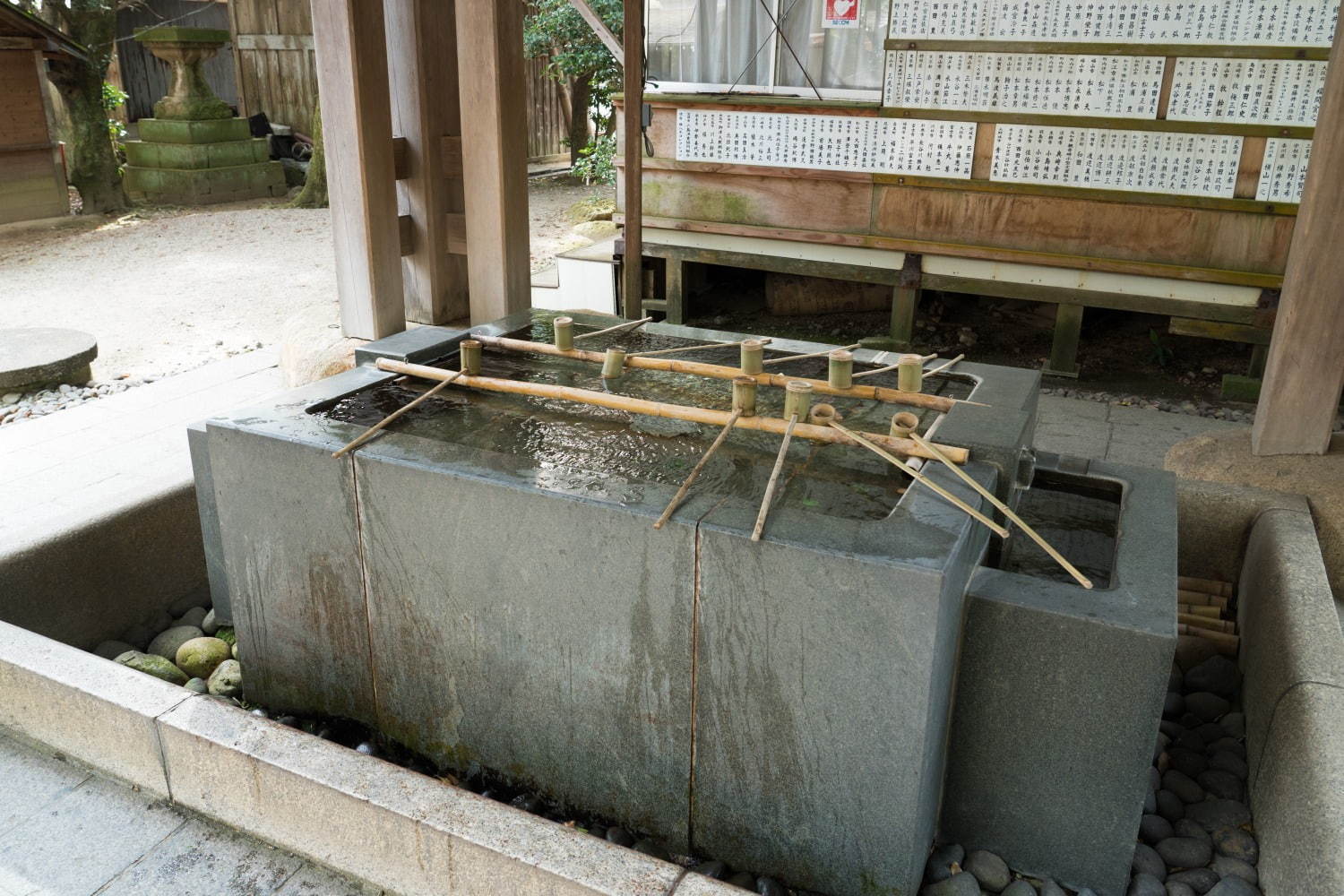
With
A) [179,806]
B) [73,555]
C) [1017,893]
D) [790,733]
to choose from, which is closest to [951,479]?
[790,733]

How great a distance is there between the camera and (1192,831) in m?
2.67

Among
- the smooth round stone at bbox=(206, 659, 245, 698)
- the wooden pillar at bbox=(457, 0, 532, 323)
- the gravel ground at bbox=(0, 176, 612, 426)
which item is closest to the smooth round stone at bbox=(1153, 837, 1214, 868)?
the smooth round stone at bbox=(206, 659, 245, 698)

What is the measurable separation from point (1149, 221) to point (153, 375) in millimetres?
6856

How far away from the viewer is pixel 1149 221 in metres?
6.49

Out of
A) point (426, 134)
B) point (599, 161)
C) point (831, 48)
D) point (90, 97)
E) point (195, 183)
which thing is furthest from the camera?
point (195, 183)

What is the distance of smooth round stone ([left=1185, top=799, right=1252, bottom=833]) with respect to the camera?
269cm

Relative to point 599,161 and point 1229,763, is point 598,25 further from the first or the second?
point 599,161

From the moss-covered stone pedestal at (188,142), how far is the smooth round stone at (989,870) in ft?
49.3

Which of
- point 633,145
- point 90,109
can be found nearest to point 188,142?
point 90,109

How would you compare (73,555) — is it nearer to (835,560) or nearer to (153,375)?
(835,560)

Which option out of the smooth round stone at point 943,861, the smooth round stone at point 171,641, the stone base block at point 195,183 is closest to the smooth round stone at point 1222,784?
the smooth round stone at point 943,861

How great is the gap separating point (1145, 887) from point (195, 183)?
1531 centimetres

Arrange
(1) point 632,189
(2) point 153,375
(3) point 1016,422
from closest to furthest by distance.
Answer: (3) point 1016,422
(1) point 632,189
(2) point 153,375

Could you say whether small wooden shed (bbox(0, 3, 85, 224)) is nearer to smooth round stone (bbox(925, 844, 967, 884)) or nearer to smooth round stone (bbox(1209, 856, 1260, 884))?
smooth round stone (bbox(925, 844, 967, 884))
